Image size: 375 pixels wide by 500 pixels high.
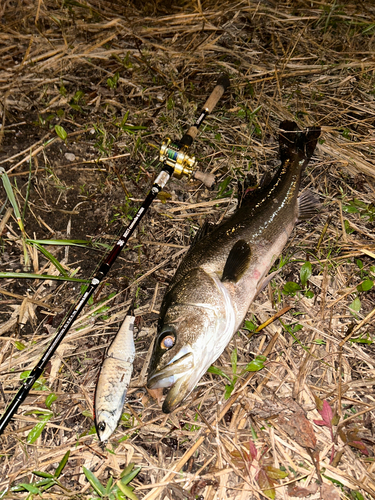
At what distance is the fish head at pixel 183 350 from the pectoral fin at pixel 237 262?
353mm

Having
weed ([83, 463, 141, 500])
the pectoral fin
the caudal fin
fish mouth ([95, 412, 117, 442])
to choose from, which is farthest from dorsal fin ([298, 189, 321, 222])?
weed ([83, 463, 141, 500])

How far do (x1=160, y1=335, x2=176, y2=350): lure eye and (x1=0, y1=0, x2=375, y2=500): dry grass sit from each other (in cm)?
58

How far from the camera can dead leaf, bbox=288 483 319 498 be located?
264 centimetres

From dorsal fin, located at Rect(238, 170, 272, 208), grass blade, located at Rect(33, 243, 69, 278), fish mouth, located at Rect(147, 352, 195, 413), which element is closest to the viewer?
fish mouth, located at Rect(147, 352, 195, 413)

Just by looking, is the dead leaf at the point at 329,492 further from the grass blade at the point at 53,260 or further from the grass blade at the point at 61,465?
the grass blade at the point at 53,260

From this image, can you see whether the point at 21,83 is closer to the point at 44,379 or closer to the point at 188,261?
the point at 188,261

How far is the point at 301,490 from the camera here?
2.66 meters

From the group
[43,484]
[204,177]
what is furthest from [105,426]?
[204,177]

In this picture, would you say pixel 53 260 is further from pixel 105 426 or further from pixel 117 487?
pixel 117 487

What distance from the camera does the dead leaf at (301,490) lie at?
8.68 feet

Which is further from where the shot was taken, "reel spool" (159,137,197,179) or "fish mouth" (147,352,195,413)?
"reel spool" (159,137,197,179)

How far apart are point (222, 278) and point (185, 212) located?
1131 mm

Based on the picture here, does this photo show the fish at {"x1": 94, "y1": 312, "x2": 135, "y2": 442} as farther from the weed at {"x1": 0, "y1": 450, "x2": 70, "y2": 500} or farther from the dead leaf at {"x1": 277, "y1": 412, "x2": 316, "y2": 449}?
the dead leaf at {"x1": 277, "y1": 412, "x2": 316, "y2": 449}

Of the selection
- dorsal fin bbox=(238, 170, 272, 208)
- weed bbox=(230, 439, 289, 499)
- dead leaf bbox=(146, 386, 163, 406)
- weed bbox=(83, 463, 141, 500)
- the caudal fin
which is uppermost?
the caudal fin
